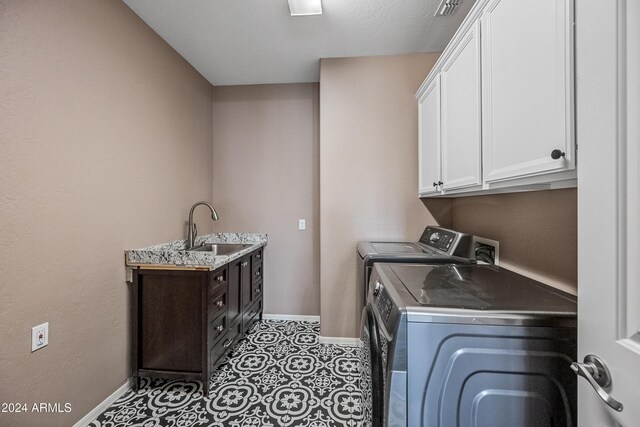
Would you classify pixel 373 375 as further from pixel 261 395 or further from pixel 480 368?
pixel 261 395

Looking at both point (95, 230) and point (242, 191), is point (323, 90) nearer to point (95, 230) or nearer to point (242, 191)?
point (242, 191)

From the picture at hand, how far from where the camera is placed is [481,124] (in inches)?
48.6

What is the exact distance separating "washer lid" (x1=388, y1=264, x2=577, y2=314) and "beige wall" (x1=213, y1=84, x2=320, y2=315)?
172 cm

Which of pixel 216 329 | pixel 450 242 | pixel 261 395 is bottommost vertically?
pixel 261 395

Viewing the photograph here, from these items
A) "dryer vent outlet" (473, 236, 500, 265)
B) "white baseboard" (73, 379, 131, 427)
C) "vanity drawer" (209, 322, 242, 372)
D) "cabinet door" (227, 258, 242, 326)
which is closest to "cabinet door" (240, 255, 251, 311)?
"cabinet door" (227, 258, 242, 326)

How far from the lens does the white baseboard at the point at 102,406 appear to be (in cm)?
150

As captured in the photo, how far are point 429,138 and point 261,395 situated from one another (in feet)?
7.30

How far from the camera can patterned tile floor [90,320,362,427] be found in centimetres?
157

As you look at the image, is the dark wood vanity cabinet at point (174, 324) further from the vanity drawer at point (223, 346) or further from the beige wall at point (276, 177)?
the beige wall at point (276, 177)

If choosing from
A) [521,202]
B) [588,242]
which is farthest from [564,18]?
[521,202]

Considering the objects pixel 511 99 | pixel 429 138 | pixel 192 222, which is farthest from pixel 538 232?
pixel 192 222

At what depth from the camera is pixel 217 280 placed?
1878 millimetres

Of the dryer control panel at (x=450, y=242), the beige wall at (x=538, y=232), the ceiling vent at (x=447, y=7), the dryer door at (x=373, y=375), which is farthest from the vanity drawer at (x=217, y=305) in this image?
the ceiling vent at (x=447, y=7)

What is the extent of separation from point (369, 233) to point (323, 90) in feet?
4.58
